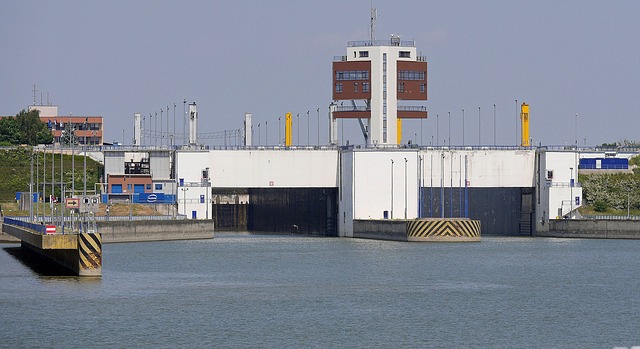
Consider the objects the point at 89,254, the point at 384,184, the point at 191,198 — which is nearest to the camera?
the point at 89,254

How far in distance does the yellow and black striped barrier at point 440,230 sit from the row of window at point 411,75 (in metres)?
24.7

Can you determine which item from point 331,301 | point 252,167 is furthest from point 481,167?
point 331,301

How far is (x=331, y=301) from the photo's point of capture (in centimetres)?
7169

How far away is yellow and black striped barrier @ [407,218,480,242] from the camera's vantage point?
124 metres

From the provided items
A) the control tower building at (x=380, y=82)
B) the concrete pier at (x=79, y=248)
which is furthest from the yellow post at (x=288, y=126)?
the concrete pier at (x=79, y=248)

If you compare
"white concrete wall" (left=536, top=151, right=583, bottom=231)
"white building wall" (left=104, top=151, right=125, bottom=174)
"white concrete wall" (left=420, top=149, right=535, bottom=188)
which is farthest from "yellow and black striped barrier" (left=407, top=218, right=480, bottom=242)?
"white building wall" (left=104, top=151, right=125, bottom=174)

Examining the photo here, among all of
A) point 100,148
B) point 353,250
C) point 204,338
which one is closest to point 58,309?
point 204,338

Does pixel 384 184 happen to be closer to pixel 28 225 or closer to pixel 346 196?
pixel 346 196

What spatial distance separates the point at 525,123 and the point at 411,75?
1417 cm

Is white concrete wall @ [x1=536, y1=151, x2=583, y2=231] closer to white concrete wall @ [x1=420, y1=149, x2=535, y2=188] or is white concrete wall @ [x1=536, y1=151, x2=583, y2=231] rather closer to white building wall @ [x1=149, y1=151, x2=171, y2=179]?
white concrete wall @ [x1=420, y1=149, x2=535, y2=188]

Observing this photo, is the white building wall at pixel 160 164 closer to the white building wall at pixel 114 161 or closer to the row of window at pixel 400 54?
the white building wall at pixel 114 161

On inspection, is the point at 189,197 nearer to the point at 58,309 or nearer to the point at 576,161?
the point at 576,161

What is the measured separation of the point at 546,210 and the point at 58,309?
80.4 metres

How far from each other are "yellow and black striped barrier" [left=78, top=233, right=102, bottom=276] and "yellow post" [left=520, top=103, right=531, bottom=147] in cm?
7548
